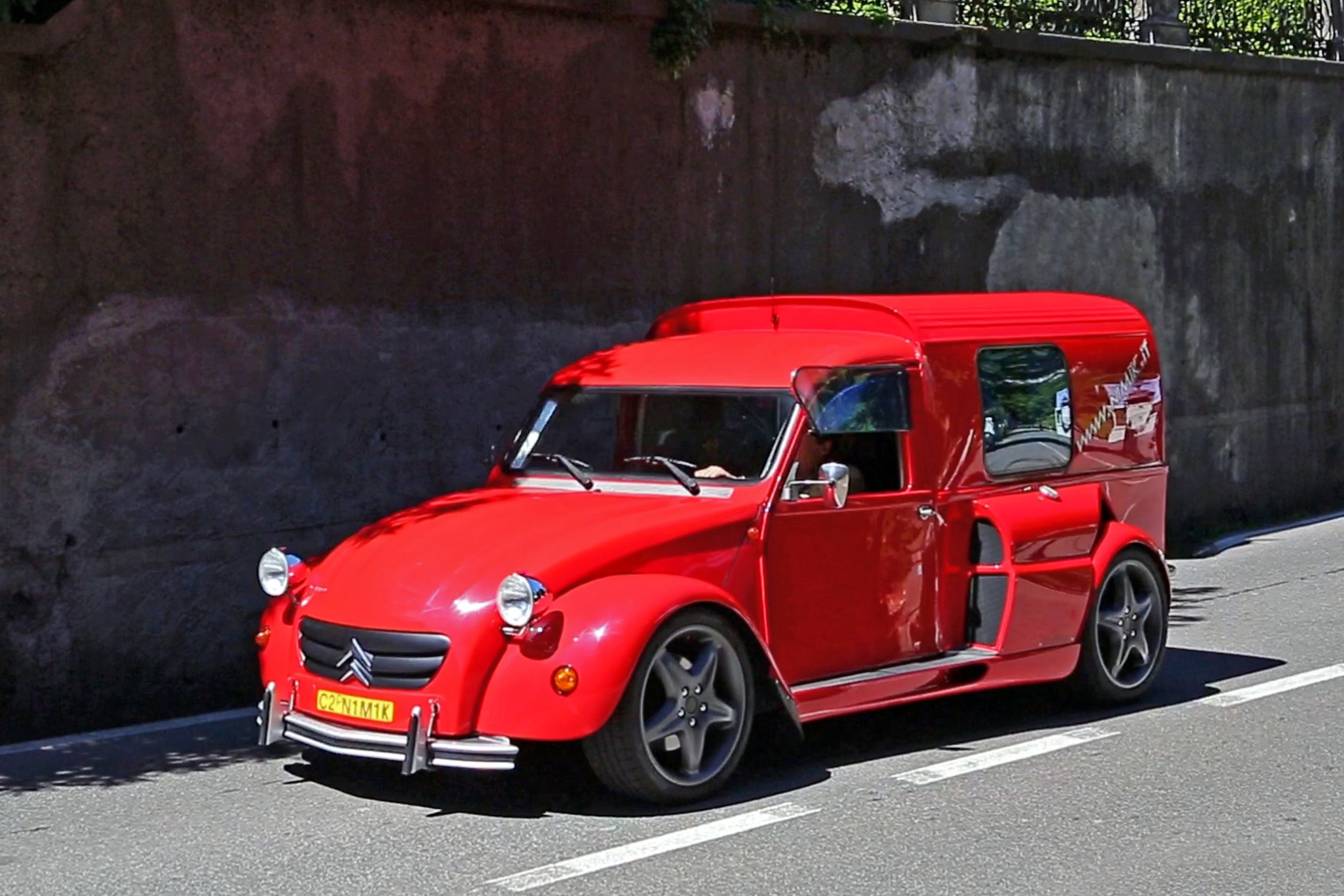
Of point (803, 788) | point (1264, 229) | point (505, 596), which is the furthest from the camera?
point (1264, 229)

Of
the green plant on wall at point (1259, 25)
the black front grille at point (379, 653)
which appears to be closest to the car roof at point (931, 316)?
the black front grille at point (379, 653)

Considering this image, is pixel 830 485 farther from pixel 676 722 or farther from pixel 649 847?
pixel 649 847

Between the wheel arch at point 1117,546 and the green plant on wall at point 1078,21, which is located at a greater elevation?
the green plant on wall at point 1078,21

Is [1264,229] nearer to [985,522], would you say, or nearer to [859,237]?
[859,237]

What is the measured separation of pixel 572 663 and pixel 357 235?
14.9 ft

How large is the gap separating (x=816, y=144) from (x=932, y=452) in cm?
555

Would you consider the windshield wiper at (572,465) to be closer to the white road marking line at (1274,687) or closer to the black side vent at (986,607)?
the black side vent at (986,607)

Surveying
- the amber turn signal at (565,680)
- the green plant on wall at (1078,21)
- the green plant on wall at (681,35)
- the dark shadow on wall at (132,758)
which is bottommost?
the dark shadow on wall at (132,758)

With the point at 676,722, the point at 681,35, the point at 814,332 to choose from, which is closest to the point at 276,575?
the point at 676,722

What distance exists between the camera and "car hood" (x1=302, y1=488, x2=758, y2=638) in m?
7.16

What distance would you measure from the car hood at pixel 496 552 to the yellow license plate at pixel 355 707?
276mm

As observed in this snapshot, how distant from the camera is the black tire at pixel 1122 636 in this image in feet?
29.4

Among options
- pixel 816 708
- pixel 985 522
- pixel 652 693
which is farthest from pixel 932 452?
pixel 652 693

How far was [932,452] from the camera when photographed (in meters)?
8.51
